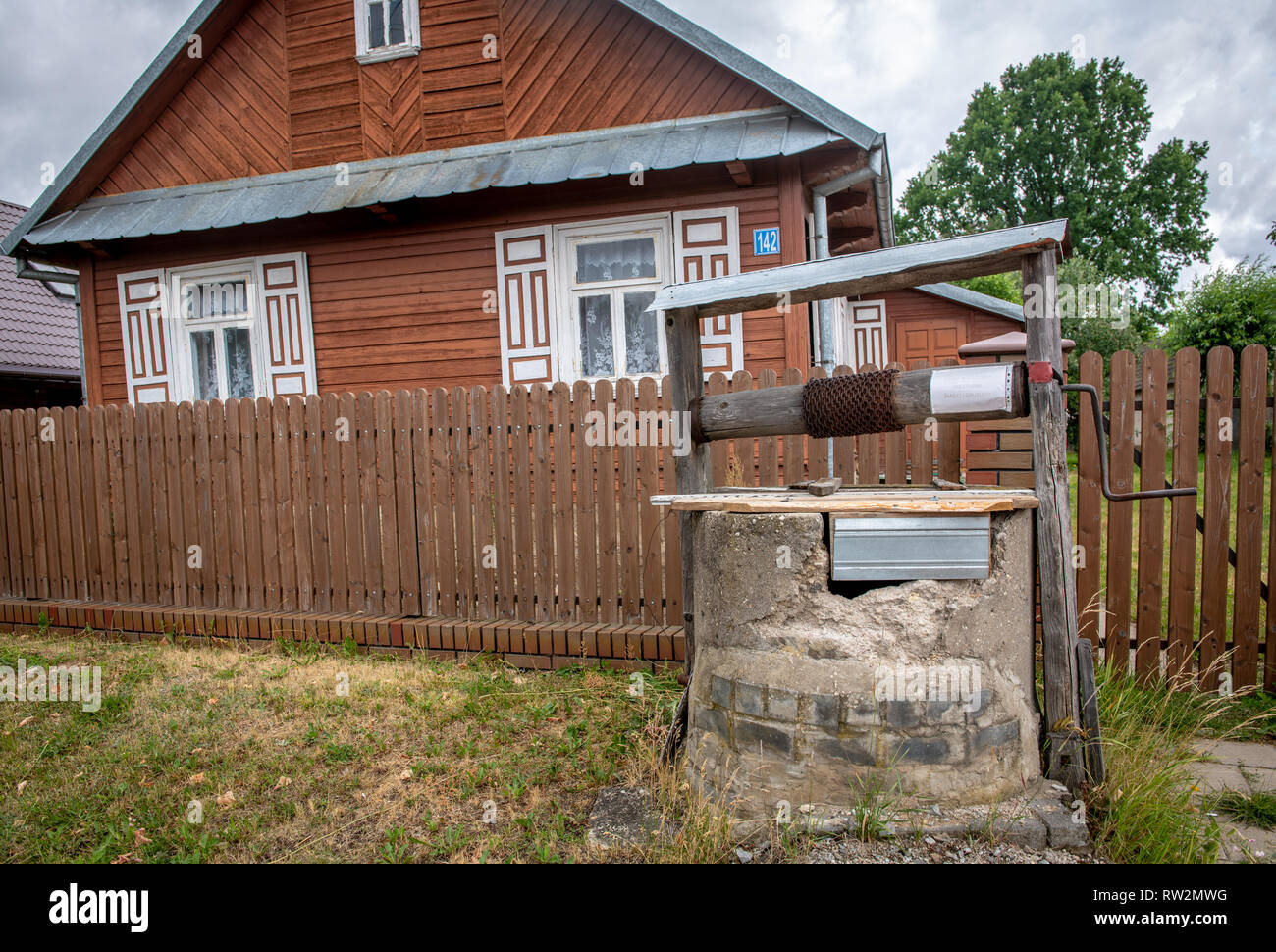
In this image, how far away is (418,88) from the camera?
8.45 metres

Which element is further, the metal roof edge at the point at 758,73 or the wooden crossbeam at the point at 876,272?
the metal roof edge at the point at 758,73

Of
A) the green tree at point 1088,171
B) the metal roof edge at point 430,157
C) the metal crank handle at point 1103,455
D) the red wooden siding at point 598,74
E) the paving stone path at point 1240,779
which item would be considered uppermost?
the green tree at point 1088,171

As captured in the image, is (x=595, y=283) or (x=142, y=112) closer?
(x=595, y=283)

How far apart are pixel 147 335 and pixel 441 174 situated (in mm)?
4277

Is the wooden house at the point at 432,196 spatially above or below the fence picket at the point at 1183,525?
above

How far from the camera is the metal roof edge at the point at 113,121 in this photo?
873 cm

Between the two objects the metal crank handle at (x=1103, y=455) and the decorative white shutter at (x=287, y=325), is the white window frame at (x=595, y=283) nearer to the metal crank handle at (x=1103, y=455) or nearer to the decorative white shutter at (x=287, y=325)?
the decorative white shutter at (x=287, y=325)

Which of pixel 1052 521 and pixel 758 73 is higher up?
pixel 758 73

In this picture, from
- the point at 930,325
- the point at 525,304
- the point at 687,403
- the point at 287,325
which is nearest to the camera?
the point at 687,403

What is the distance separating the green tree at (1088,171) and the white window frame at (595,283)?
86.3 feet

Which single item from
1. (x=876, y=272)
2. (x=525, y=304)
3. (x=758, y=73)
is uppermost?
(x=758, y=73)

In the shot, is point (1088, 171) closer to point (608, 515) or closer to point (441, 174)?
point (441, 174)

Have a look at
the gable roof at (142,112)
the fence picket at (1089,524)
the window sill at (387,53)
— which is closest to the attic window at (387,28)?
the window sill at (387,53)

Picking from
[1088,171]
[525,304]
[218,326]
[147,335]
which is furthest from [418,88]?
[1088,171]
